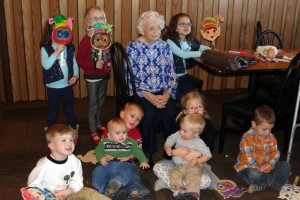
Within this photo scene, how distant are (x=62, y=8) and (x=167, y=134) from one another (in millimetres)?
2389

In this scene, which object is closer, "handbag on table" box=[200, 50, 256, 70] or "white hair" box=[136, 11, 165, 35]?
"handbag on table" box=[200, 50, 256, 70]

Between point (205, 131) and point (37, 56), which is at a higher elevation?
point (37, 56)

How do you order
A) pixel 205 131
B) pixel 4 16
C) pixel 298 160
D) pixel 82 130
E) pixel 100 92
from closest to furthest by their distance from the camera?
pixel 205 131 < pixel 298 160 < pixel 100 92 < pixel 82 130 < pixel 4 16

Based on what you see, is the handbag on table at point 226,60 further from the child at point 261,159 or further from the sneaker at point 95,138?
the sneaker at point 95,138

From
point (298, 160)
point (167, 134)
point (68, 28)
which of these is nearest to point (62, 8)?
point (68, 28)

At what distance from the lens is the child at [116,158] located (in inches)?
98.0

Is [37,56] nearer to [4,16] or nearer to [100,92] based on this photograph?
[4,16]

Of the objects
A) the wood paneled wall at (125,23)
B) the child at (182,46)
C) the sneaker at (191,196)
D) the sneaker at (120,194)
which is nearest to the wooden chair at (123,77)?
the child at (182,46)

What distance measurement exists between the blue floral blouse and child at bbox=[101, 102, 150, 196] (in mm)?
343

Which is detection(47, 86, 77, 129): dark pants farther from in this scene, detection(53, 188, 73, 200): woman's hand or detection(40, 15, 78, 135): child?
detection(53, 188, 73, 200): woman's hand

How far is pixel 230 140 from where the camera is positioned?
140 inches

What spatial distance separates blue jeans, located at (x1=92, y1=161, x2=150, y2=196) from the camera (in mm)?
2516

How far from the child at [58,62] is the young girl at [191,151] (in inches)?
43.1

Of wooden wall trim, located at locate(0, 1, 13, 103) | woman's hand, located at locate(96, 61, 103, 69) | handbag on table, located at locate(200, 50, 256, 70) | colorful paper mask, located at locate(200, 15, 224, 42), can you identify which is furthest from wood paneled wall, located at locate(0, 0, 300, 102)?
handbag on table, located at locate(200, 50, 256, 70)
